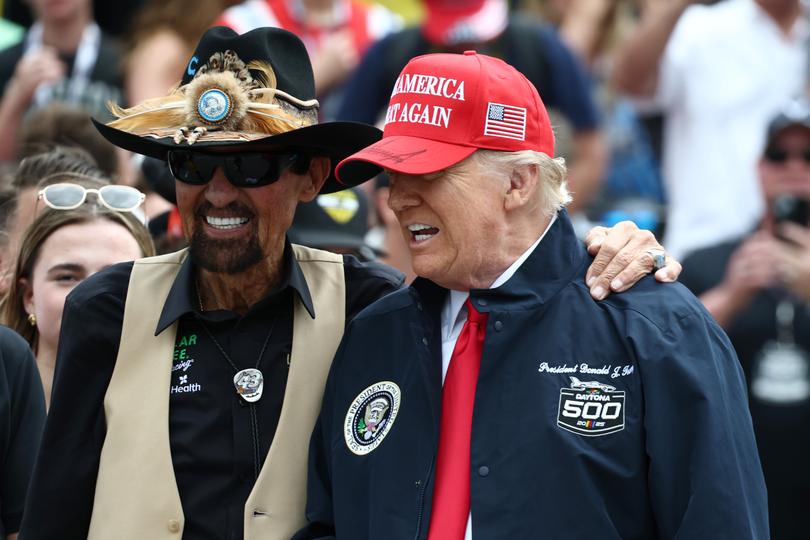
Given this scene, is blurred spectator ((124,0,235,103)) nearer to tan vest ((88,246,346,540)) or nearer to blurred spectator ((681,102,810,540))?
blurred spectator ((681,102,810,540))

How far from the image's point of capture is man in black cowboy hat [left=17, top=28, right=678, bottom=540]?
3879 mm

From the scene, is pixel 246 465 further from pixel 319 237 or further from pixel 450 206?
pixel 319 237

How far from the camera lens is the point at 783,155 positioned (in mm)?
6570

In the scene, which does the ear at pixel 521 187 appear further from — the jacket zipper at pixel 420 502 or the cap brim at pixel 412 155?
the jacket zipper at pixel 420 502

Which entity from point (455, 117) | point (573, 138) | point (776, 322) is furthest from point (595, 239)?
point (573, 138)

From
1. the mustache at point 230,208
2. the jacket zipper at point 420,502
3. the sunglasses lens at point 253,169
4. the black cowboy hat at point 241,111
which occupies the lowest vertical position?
the jacket zipper at point 420,502

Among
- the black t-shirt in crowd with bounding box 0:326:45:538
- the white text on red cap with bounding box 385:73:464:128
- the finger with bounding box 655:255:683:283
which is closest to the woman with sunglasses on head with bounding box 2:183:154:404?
the black t-shirt in crowd with bounding box 0:326:45:538

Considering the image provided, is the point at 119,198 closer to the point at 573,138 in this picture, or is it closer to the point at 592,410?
the point at 592,410

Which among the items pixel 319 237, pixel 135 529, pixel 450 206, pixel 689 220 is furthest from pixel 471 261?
pixel 689 220

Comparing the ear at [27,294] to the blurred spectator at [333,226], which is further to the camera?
the blurred spectator at [333,226]

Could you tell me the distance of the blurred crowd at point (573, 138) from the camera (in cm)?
521

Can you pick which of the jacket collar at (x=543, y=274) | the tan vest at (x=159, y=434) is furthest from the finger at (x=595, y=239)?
the tan vest at (x=159, y=434)

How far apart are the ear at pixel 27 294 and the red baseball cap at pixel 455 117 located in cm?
155

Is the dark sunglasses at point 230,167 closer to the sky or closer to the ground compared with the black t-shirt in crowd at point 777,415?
closer to the sky
